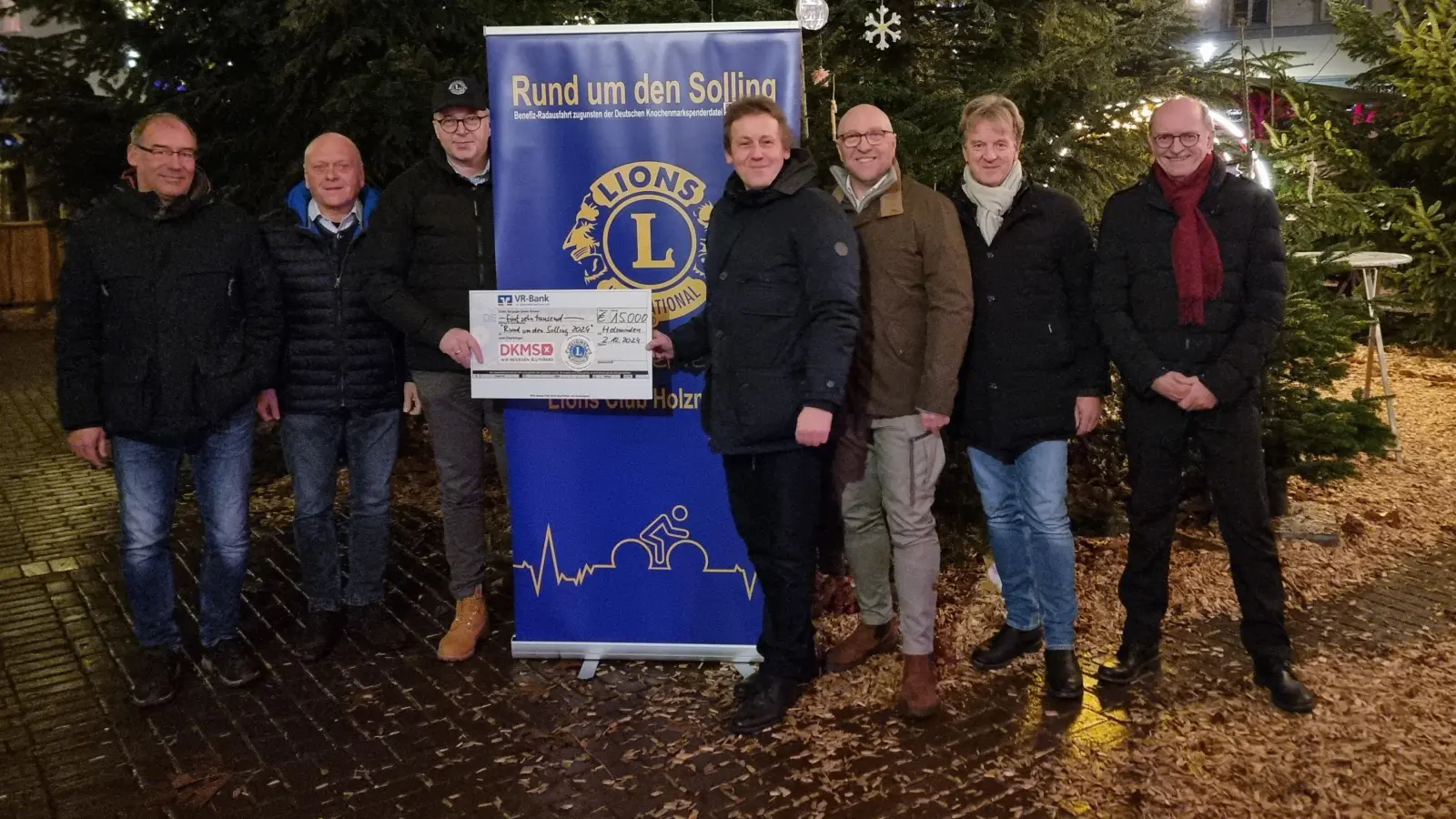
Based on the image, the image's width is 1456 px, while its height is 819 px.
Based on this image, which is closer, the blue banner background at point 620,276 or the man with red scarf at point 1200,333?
the man with red scarf at point 1200,333

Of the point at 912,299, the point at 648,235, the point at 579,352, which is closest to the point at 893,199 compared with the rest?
the point at 912,299

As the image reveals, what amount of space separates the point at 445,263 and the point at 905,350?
6.35 feet

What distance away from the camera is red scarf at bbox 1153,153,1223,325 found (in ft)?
13.5

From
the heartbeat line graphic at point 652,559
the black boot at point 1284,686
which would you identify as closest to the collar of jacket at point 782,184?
the heartbeat line graphic at point 652,559

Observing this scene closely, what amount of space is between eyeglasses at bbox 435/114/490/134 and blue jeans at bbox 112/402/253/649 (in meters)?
1.44

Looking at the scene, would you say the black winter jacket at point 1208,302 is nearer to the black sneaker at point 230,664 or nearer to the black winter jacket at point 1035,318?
the black winter jacket at point 1035,318

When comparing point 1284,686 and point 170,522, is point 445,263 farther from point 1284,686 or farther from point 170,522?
point 1284,686

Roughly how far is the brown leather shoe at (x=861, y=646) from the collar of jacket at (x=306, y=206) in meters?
2.66

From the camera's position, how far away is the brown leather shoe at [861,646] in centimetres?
473

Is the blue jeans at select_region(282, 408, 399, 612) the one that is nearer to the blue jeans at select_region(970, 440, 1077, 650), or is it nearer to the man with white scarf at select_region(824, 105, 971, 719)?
the man with white scarf at select_region(824, 105, 971, 719)

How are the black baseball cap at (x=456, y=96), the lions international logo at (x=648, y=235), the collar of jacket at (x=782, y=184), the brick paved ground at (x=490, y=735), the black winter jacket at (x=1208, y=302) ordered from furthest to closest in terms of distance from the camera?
the black baseball cap at (x=456, y=96), the lions international logo at (x=648, y=235), the black winter jacket at (x=1208, y=302), the collar of jacket at (x=782, y=184), the brick paved ground at (x=490, y=735)

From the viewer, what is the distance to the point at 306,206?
4.85 metres

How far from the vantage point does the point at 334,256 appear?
4.81 meters

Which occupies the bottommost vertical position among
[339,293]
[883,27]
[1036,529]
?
[1036,529]
